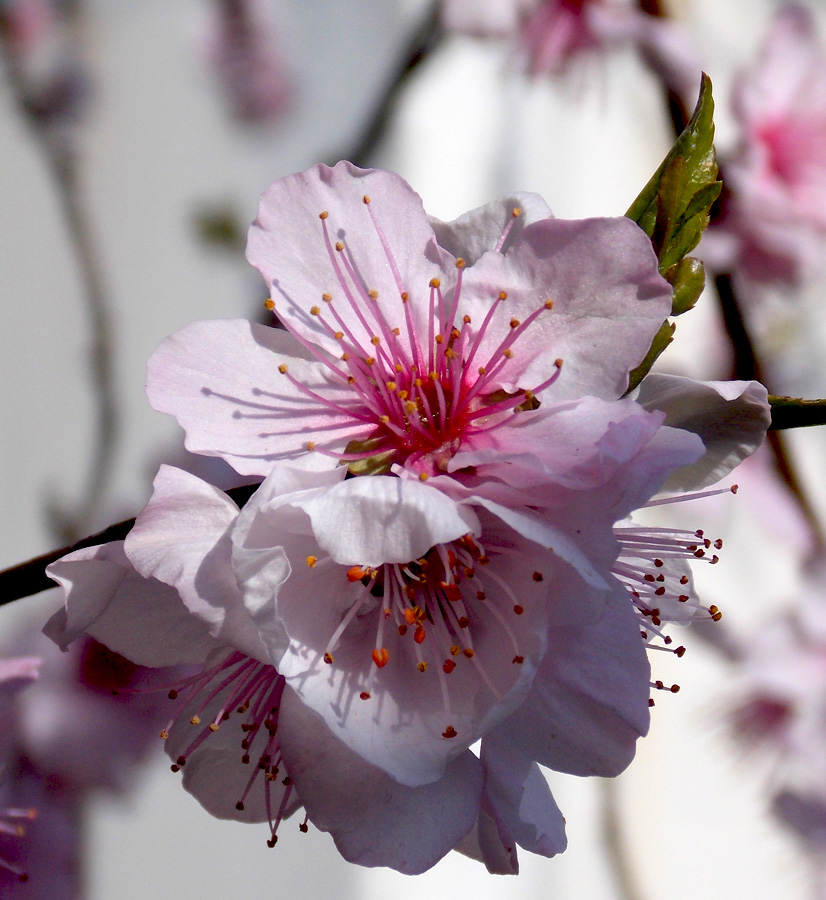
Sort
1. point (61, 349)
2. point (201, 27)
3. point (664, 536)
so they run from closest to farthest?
point (664, 536) < point (61, 349) < point (201, 27)

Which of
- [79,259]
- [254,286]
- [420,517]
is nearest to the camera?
[420,517]

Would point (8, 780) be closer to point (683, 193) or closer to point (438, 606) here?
point (438, 606)

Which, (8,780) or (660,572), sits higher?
(660,572)

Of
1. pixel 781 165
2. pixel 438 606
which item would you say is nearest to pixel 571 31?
pixel 781 165

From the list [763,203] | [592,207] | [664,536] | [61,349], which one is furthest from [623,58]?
[664,536]

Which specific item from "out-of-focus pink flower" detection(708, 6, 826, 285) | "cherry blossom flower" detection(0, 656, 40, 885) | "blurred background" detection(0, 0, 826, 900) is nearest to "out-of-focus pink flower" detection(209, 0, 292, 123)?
"blurred background" detection(0, 0, 826, 900)

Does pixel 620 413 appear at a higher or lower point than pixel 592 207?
higher

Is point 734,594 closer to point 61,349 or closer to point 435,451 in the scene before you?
point 61,349
